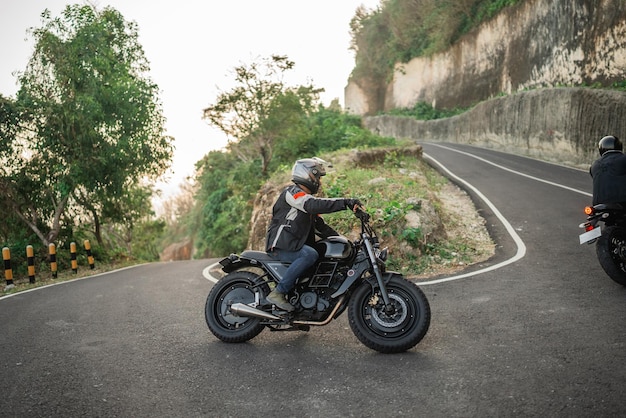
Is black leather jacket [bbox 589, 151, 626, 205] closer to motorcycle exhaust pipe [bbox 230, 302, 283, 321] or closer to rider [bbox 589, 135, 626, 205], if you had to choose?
rider [bbox 589, 135, 626, 205]

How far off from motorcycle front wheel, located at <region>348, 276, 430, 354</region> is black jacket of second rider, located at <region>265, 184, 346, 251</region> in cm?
84

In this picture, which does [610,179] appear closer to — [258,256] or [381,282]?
[381,282]

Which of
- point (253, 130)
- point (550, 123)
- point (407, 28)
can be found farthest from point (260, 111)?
point (407, 28)

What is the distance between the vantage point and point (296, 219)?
553cm

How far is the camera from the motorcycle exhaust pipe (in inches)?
219

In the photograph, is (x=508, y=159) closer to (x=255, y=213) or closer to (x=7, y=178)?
(x=255, y=213)

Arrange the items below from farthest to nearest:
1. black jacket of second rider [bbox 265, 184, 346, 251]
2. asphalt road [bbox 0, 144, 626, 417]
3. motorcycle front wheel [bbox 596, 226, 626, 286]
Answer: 1. motorcycle front wheel [bbox 596, 226, 626, 286]
2. black jacket of second rider [bbox 265, 184, 346, 251]
3. asphalt road [bbox 0, 144, 626, 417]

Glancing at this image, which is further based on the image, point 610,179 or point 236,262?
point 610,179

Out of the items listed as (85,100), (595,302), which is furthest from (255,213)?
(595,302)

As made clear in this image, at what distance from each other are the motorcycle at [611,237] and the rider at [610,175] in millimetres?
134

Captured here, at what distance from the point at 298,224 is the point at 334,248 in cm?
48

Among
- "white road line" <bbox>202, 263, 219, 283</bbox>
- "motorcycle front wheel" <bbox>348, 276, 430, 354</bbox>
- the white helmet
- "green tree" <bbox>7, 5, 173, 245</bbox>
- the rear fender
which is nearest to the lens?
"motorcycle front wheel" <bbox>348, 276, 430, 354</bbox>

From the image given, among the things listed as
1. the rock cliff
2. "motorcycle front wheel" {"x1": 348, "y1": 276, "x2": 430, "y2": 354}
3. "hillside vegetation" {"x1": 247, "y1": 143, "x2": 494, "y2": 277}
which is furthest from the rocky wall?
"motorcycle front wheel" {"x1": 348, "y1": 276, "x2": 430, "y2": 354}

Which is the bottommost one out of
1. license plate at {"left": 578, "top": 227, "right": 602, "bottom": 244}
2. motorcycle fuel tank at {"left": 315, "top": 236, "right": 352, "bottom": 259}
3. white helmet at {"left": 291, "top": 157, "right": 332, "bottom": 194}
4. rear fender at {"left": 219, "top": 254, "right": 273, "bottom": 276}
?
license plate at {"left": 578, "top": 227, "right": 602, "bottom": 244}
